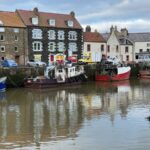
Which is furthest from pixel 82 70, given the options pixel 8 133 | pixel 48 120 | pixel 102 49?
pixel 8 133

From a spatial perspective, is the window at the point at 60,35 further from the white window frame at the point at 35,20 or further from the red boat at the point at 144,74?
the red boat at the point at 144,74

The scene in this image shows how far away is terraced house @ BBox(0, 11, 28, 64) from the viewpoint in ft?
224

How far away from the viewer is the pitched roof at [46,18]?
72438 millimetres

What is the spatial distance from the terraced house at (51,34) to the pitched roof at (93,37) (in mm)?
4689

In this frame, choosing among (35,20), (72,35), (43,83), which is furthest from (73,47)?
(43,83)

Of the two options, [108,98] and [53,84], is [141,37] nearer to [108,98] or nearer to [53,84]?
[53,84]

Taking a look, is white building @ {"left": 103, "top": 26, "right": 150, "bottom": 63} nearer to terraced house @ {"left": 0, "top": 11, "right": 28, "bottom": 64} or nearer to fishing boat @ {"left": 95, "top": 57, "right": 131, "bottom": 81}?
terraced house @ {"left": 0, "top": 11, "right": 28, "bottom": 64}

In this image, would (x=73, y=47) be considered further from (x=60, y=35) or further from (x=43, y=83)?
(x=43, y=83)

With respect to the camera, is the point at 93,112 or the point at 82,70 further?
the point at 82,70

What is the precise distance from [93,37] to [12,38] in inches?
797

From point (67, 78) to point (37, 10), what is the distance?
22.2 metres

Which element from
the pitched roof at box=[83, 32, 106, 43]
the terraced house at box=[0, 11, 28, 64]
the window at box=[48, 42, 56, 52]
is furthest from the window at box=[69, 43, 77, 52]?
the terraced house at box=[0, 11, 28, 64]

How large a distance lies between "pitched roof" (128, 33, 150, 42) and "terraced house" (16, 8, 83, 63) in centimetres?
2201

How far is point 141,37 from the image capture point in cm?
9956
